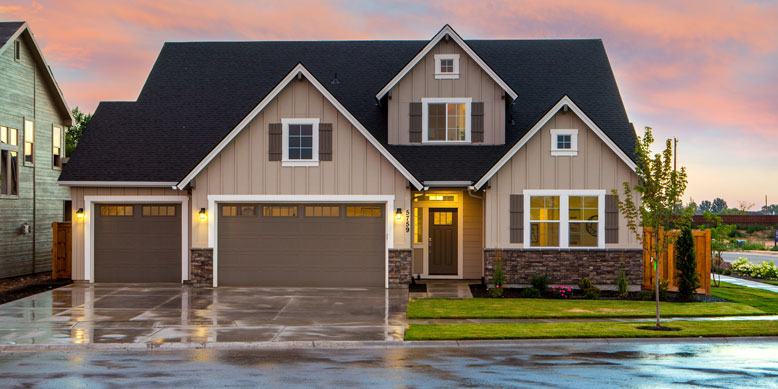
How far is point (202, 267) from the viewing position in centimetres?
2072

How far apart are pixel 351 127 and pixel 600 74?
10.4m

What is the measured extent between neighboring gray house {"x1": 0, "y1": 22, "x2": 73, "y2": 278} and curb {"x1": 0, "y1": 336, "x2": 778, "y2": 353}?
13444 mm

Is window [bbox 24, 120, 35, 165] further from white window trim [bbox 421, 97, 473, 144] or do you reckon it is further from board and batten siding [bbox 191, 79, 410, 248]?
white window trim [bbox 421, 97, 473, 144]

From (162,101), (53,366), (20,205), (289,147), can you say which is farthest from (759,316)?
(20,205)

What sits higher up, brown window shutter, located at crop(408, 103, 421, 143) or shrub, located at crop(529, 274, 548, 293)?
brown window shutter, located at crop(408, 103, 421, 143)

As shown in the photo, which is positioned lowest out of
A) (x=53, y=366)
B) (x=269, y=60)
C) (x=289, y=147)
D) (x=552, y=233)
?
(x=53, y=366)

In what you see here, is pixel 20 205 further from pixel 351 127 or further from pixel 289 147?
pixel 351 127

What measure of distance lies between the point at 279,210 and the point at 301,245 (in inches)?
48.2

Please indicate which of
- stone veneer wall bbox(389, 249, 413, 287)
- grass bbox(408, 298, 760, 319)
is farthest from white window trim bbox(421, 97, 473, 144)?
grass bbox(408, 298, 760, 319)

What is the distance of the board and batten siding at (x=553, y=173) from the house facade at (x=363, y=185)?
0.04 meters

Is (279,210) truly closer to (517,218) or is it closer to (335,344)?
(517,218)

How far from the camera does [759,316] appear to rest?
1590 centimetres

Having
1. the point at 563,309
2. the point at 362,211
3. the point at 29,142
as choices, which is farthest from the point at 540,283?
the point at 29,142

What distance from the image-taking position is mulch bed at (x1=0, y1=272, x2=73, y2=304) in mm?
19120
